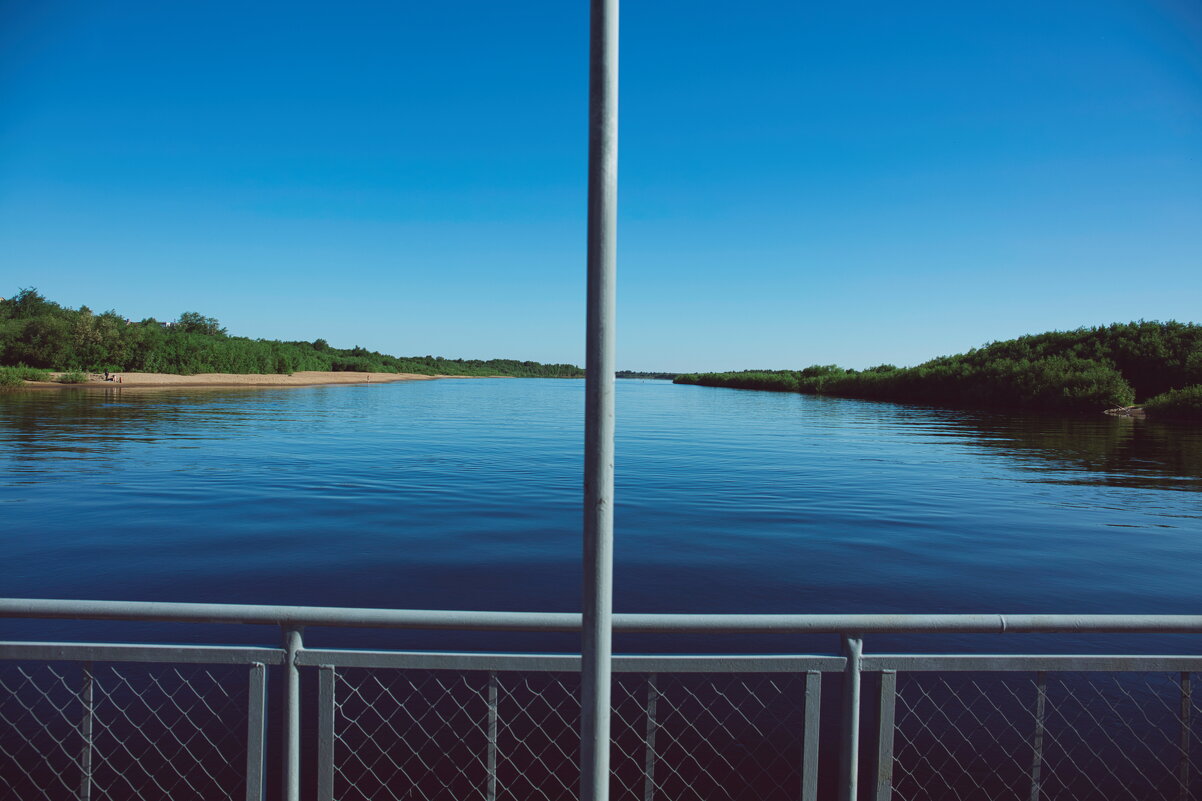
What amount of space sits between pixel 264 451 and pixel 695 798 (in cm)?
2675

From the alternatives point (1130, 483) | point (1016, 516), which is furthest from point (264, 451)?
point (1130, 483)

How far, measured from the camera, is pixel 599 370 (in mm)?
1897

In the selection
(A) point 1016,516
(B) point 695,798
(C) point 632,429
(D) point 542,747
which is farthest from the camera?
(C) point 632,429

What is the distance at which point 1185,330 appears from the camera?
225ft

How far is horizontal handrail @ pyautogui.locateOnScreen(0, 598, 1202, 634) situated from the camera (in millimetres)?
2652

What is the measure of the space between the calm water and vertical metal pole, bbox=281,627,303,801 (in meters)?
7.41

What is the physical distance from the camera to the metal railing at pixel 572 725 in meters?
2.81

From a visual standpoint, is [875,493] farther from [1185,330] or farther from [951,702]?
[1185,330]

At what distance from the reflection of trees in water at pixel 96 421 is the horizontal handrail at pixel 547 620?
28057mm

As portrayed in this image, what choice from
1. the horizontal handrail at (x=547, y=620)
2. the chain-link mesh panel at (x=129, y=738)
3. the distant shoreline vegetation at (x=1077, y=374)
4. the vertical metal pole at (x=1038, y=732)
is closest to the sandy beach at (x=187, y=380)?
the chain-link mesh panel at (x=129, y=738)

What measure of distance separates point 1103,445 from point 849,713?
4253 centimetres

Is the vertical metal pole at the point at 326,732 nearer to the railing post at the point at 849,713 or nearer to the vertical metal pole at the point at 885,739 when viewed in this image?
the railing post at the point at 849,713

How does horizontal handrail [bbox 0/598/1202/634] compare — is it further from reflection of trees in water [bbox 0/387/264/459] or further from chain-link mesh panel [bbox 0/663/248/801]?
reflection of trees in water [bbox 0/387/264/459]

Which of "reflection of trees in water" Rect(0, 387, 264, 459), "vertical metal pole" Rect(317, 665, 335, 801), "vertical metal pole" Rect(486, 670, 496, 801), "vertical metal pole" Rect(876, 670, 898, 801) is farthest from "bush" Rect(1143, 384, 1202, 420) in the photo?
"reflection of trees in water" Rect(0, 387, 264, 459)
